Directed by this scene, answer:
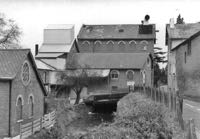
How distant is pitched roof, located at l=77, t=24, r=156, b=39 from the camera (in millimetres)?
81312

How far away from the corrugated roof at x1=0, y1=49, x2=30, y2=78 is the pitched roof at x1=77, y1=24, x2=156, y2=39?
58.8 metres

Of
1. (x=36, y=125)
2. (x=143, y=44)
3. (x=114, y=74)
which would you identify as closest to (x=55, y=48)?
(x=114, y=74)

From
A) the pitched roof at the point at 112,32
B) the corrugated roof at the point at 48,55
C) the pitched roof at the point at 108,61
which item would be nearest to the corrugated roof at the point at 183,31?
the pitched roof at the point at 108,61

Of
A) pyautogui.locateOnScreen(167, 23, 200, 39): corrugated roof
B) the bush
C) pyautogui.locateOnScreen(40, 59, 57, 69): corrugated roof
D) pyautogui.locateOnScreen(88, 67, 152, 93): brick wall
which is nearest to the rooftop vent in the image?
pyautogui.locateOnScreen(88, 67, 152, 93): brick wall

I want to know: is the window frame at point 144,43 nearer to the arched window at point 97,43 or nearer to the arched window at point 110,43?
the arched window at point 110,43

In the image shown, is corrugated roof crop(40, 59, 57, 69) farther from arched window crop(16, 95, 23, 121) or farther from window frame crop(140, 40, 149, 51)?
arched window crop(16, 95, 23, 121)

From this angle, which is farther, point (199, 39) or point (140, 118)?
point (199, 39)

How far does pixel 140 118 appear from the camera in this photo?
44.3 feet

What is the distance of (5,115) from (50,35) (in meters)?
49.4

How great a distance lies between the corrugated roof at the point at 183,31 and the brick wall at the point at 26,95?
26.0 metres

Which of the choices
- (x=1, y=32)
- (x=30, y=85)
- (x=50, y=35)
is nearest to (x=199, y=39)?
(x=30, y=85)

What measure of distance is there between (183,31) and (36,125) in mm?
31106

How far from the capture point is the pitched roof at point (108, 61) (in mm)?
60062

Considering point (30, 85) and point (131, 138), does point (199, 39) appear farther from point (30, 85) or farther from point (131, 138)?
point (131, 138)
